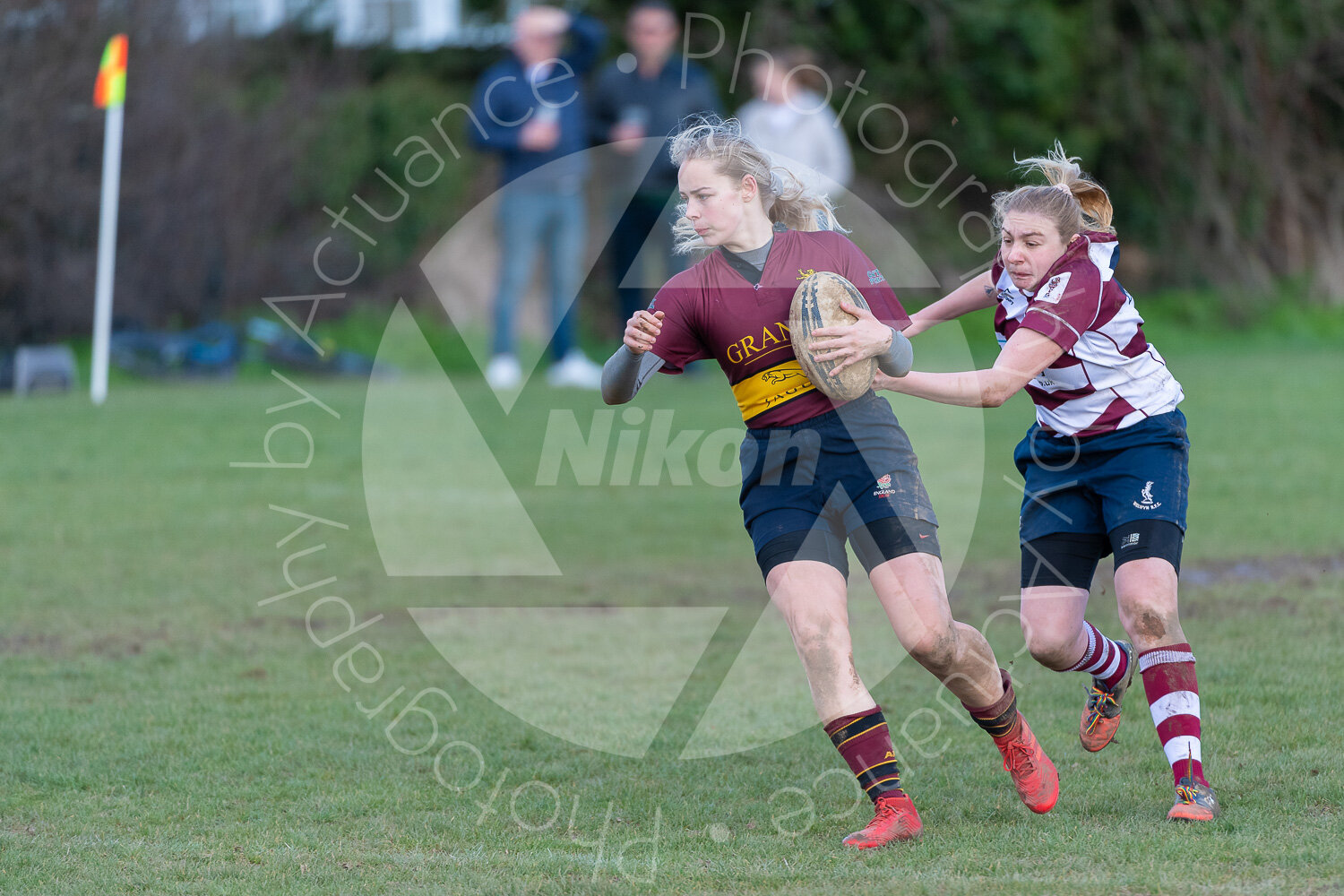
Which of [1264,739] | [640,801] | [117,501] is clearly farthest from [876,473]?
[117,501]

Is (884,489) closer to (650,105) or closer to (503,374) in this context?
(503,374)

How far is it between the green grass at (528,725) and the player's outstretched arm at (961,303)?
1419 millimetres

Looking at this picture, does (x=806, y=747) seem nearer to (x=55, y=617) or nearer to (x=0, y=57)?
(x=55, y=617)

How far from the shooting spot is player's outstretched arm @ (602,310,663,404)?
158 inches

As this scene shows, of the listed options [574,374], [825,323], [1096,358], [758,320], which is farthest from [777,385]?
[574,374]

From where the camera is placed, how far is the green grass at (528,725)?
3.74 m

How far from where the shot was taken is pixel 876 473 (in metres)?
4.07

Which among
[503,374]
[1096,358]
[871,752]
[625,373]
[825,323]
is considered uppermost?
[825,323]

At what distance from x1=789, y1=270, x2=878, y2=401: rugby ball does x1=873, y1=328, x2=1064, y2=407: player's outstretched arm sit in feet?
0.26

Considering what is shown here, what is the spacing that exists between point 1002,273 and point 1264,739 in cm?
170

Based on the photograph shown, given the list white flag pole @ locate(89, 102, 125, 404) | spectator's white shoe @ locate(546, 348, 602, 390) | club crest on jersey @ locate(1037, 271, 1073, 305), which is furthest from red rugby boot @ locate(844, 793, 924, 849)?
white flag pole @ locate(89, 102, 125, 404)

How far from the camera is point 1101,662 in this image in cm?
473

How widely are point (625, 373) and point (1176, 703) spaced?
5.85ft

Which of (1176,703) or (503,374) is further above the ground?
(1176,703)
